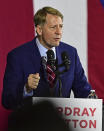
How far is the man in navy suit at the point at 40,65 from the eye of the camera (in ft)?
4.96

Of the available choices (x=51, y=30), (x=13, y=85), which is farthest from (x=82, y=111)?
(x=51, y=30)

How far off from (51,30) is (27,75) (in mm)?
263

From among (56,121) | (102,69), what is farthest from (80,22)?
(56,121)

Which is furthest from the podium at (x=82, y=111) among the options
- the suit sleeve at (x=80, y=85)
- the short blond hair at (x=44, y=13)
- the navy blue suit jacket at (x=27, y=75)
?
the short blond hair at (x=44, y=13)

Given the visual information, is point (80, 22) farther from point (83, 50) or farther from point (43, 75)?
point (43, 75)

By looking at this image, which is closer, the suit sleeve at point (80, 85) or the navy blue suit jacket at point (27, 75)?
the navy blue suit jacket at point (27, 75)

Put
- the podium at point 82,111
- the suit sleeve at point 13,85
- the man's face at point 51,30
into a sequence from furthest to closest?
the man's face at point 51,30 < the suit sleeve at point 13,85 < the podium at point 82,111

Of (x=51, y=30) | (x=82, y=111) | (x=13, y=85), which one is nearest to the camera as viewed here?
(x=82, y=111)

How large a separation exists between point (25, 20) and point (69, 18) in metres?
0.37

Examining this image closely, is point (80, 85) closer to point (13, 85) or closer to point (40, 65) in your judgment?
point (40, 65)

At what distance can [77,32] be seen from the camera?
7.63 ft

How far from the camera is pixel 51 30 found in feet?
5.28

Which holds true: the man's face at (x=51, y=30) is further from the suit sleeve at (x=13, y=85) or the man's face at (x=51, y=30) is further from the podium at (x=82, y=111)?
the podium at (x=82, y=111)

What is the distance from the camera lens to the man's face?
62.6 inches
